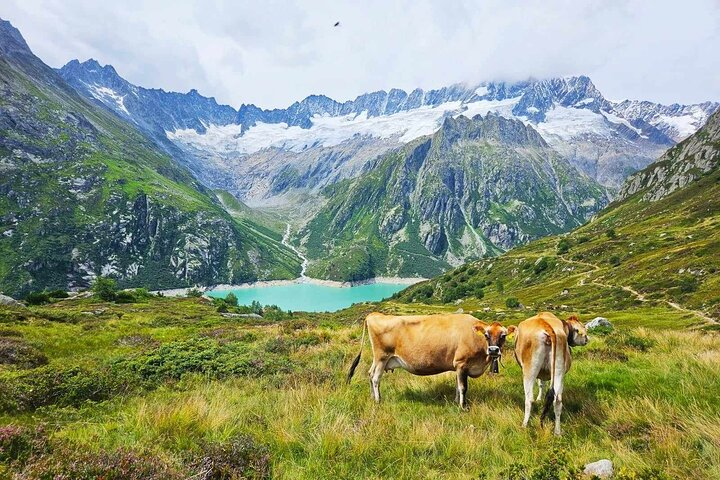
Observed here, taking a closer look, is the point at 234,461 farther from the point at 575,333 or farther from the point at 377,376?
the point at 575,333

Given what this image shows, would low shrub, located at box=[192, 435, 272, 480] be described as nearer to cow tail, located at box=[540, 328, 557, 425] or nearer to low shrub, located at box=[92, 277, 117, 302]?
cow tail, located at box=[540, 328, 557, 425]

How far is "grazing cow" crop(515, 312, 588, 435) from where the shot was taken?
779 centimetres

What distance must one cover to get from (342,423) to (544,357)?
4.42 m

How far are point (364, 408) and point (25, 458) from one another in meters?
5.96

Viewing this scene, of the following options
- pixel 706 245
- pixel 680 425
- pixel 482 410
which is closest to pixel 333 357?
pixel 482 410

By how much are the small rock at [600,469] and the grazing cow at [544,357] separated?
Answer: 1717mm

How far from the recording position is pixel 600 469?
5.61m

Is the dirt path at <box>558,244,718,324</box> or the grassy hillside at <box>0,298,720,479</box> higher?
the dirt path at <box>558,244,718,324</box>

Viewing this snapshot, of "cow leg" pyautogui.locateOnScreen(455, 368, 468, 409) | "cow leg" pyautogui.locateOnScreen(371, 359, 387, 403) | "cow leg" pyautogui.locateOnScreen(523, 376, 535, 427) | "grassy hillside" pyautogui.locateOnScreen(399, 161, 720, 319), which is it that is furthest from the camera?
"grassy hillside" pyautogui.locateOnScreen(399, 161, 720, 319)

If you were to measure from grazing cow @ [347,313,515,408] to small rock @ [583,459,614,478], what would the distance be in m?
3.53

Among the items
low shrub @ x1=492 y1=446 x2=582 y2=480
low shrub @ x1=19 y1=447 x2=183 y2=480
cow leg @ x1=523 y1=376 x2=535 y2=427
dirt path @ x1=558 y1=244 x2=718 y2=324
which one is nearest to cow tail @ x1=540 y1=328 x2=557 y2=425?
cow leg @ x1=523 y1=376 x2=535 y2=427

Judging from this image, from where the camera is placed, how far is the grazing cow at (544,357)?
7.79 m

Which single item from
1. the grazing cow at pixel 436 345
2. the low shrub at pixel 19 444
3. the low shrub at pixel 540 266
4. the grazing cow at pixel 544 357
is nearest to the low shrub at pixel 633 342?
the grazing cow at pixel 436 345

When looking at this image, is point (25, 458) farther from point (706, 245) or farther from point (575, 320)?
point (706, 245)
